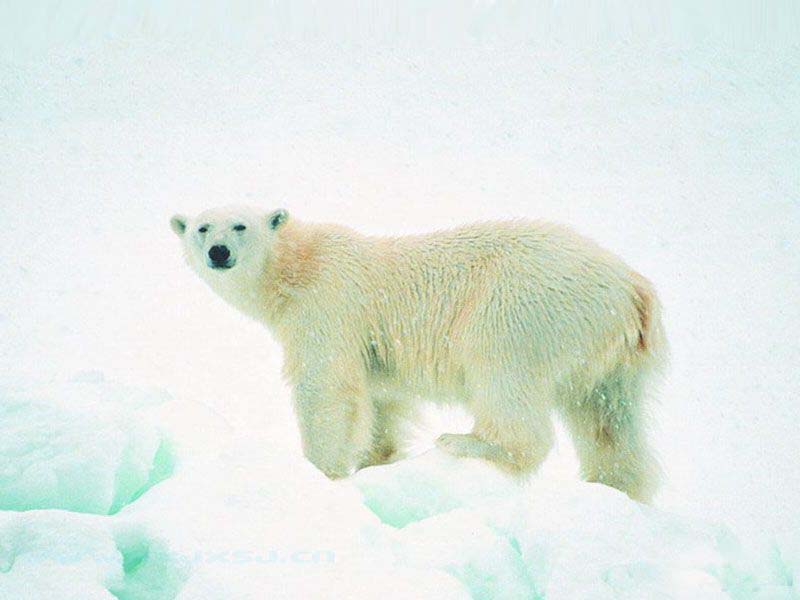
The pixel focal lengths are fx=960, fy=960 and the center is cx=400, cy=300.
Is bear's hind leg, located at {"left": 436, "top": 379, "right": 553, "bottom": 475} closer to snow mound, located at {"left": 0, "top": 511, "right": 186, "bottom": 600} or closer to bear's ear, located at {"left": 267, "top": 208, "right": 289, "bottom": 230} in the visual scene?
bear's ear, located at {"left": 267, "top": 208, "right": 289, "bottom": 230}

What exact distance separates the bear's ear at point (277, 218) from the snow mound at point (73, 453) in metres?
1.36

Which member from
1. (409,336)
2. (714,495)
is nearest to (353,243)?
(409,336)

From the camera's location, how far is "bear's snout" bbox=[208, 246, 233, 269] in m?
4.77

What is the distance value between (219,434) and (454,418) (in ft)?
4.40

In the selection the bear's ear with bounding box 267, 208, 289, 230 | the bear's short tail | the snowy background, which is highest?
the bear's ear with bounding box 267, 208, 289, 230

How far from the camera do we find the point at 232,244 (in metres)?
4.83

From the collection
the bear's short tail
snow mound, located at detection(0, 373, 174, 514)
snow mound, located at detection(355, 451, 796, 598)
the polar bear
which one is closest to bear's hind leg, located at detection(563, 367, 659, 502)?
the polar bear

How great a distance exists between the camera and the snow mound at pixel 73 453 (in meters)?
3.47

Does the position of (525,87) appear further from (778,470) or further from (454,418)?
(454,418)

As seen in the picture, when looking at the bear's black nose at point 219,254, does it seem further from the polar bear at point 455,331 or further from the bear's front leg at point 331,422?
the bear's front leg at point 331,422

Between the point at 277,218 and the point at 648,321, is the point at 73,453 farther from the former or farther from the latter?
the point at 648,321

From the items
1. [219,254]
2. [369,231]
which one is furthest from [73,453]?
[369,231]

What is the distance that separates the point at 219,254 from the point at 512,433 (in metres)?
1.69

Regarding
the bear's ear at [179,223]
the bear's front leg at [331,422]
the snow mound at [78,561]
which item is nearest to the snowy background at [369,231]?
the snow mound at [78,561]
